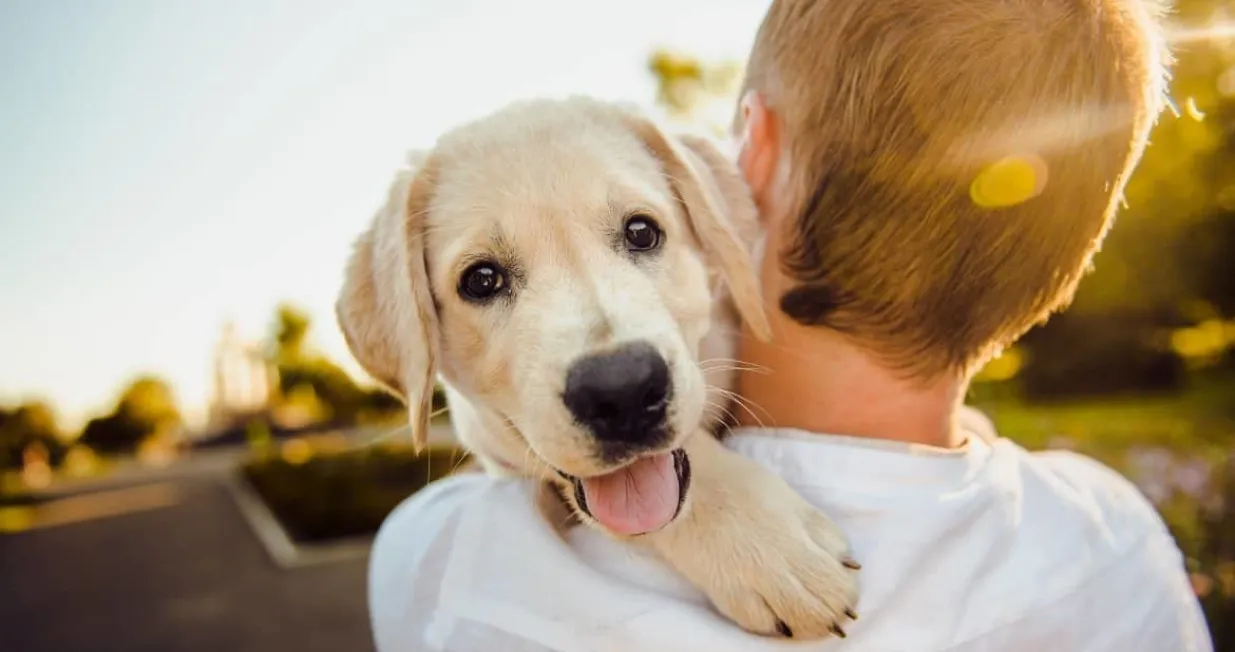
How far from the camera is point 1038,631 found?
6.75ft

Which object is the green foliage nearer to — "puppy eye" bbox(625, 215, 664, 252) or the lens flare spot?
"puppy eye" bbox(625, 215, 664, 252)

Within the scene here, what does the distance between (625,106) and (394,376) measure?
112 centimetres

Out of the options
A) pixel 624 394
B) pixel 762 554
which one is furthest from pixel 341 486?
pixel 762 554

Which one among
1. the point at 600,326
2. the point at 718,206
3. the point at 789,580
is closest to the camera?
the point at 789,580

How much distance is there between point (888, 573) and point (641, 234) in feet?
3.79

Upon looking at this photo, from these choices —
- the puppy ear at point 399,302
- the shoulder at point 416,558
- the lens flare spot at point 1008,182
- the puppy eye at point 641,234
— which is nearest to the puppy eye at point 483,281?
the puppy ear at point 399,302

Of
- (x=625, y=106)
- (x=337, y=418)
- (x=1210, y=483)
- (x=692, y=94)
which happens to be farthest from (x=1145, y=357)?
(x=337, y=418)

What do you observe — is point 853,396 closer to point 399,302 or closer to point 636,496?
point 636,496

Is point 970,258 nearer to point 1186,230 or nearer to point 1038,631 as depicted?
point 1038,631

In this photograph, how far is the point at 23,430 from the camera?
1706cm

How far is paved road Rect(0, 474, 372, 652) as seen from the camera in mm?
10609

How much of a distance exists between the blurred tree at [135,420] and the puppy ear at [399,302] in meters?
29.5

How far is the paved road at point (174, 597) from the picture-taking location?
34.8ft

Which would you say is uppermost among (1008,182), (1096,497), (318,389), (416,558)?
(1008,182)
